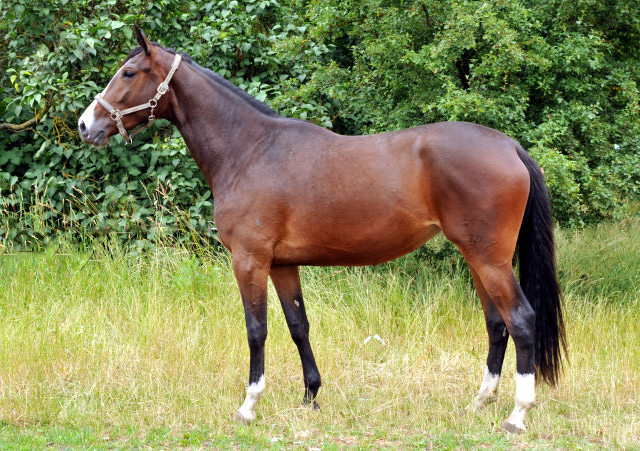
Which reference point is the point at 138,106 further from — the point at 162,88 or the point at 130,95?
the point at 162,88

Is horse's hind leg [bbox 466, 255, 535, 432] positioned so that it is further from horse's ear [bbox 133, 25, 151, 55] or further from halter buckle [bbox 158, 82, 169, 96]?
horse's ear [bbox 133, 25, 151, 55]

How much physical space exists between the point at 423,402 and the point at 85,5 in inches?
235

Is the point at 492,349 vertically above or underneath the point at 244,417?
above

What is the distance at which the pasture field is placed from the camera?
407cm

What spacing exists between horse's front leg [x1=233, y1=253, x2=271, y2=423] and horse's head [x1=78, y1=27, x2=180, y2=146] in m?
1.20

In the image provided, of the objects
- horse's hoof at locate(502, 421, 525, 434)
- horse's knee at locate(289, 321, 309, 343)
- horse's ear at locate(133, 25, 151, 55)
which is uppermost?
horse's ear at locate(133, 25, 151, 55)

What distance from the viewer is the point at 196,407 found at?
4426 millimetres

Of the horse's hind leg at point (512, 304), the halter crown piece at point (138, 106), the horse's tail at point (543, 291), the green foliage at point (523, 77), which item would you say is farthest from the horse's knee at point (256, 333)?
the green foliage at point (523, 77)

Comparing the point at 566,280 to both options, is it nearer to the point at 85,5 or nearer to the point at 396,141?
the point at 396,141

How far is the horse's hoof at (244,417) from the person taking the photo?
4.27 metres

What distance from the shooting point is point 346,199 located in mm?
4031

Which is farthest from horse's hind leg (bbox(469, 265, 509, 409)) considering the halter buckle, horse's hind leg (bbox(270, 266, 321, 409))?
the halter buckle

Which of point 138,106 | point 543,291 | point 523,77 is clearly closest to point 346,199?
point 543,291

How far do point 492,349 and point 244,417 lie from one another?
1.76 m
